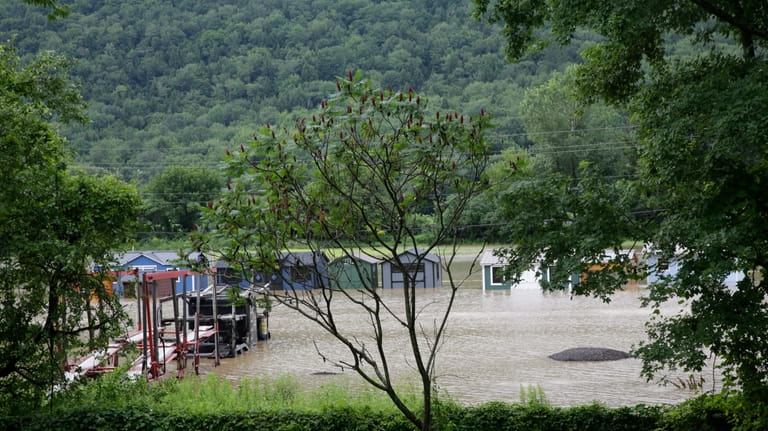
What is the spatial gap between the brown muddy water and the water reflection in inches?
0.8

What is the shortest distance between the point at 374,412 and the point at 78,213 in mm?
4081

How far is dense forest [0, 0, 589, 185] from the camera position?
3994 inches

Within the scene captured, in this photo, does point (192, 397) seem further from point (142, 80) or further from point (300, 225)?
point (142, 80)

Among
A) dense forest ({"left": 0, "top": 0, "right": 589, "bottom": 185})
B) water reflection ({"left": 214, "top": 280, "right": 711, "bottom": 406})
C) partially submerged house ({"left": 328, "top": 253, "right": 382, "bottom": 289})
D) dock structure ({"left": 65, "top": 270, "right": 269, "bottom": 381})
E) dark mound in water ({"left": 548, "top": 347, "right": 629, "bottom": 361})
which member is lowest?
water reflection ({"left": 214, "top": 280, "right": 711, "bottom": 406})

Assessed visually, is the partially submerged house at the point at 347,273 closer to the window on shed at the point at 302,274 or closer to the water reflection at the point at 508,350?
the window on shed at the point at 302,274

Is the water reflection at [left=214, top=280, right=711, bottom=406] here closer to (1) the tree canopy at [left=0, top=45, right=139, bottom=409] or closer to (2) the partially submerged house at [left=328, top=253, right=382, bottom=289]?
(2) the partially submerged house at [left=328, top=253, right=382, bottom=289]

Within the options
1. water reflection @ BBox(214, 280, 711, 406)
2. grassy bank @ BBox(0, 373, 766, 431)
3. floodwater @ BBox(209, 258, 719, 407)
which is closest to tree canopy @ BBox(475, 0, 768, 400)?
grassy bank @ BBox(0, 373, 766, 431)

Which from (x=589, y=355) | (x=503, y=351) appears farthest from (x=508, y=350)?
(x=589, y=355)

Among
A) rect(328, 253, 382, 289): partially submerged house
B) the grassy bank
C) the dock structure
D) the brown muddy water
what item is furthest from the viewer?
the dock structure

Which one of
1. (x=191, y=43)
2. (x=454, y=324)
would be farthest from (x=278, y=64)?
(x=454, y=324)

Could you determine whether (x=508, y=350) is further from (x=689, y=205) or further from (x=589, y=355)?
(x=689, y=205)

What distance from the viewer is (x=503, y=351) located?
20172mm

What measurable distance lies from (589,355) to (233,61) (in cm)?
12090

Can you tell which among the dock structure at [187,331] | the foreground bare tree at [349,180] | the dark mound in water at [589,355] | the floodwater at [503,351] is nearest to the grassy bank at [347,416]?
the floodwater at [503,351]
